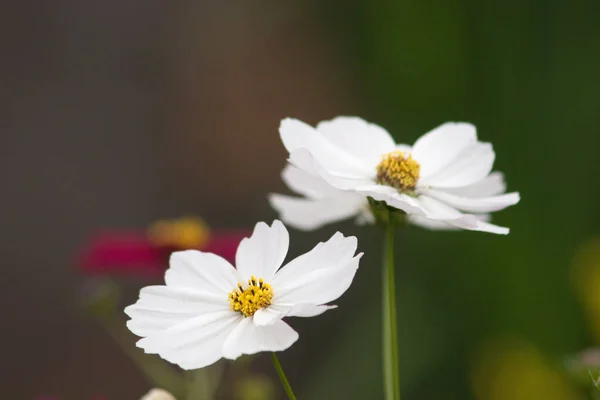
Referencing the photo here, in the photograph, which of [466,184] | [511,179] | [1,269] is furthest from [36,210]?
[466,184]

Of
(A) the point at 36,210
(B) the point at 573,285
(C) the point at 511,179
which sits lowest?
(B) the point at 573,285

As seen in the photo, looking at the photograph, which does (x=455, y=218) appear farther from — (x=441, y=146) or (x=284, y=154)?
(x=284, y=154)

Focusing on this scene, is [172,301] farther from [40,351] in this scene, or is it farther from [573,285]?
[40,351]

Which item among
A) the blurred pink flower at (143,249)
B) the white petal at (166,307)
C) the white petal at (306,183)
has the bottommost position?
the white petal at (166,307)

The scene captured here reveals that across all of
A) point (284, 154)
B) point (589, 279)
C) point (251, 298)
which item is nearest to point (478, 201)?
point (251, 298)

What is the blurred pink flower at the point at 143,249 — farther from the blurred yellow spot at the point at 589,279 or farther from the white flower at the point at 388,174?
the blurred yellow spot at the point at 589,279

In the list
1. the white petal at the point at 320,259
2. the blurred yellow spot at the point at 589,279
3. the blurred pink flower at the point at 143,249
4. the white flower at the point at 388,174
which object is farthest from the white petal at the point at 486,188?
the blurred yellow spot at the point at 589,279

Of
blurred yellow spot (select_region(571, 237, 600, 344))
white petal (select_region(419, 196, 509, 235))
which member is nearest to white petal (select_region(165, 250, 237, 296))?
white petal (select_region(419, 196, 509, 235))

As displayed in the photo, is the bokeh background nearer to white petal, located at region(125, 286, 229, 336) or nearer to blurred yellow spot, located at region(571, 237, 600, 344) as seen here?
blurred yellow spot, located at region(571, 237, 600, 344)
